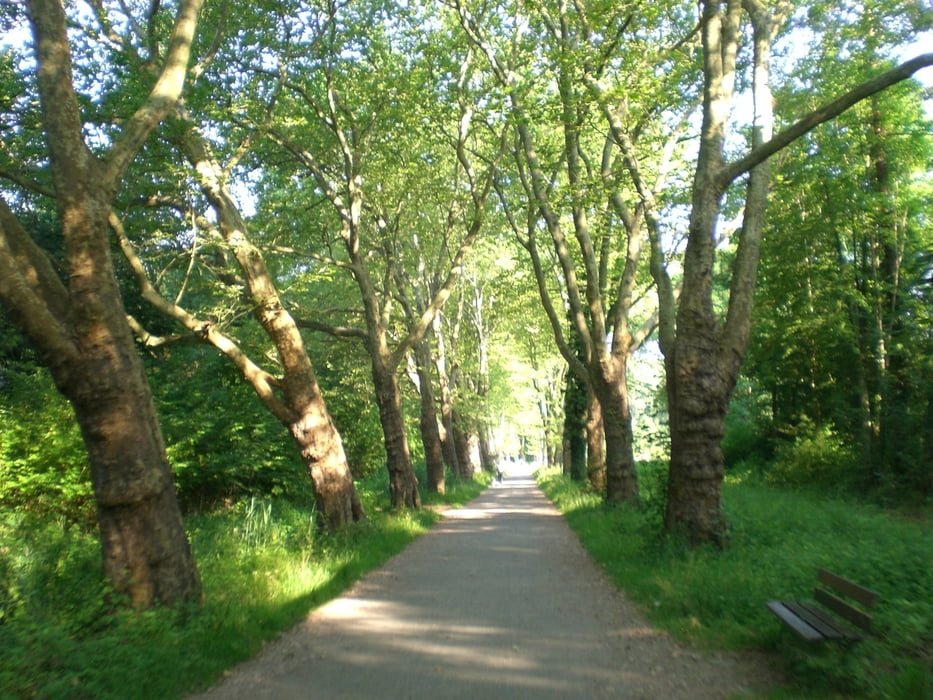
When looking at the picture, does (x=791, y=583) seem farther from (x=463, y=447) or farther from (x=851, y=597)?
(x=463, y=447)

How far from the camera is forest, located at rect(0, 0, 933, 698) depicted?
22.8 ft

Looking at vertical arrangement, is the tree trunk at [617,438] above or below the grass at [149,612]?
above

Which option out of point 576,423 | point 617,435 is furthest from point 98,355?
point 576,423

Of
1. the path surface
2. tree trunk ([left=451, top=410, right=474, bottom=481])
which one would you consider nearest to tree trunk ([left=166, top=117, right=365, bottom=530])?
the path surface

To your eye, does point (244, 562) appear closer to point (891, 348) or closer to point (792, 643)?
point (792, 643)

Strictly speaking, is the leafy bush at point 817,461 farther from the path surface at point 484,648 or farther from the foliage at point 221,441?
the foliage at point 221,441

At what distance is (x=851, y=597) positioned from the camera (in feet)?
18.1

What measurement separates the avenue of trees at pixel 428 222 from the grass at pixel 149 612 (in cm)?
50

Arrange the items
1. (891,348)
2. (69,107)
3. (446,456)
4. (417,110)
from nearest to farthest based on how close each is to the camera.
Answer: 1. (69,107)
2. (417,110)
3. (891,348)
4. (446,456)

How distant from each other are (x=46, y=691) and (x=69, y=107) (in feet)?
16.5

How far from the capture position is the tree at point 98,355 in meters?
6.87

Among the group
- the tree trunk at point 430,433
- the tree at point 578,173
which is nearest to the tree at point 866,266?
the tree at point 578,173

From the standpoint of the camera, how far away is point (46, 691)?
4.95 meters

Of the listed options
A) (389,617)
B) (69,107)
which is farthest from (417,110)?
(389,617)
